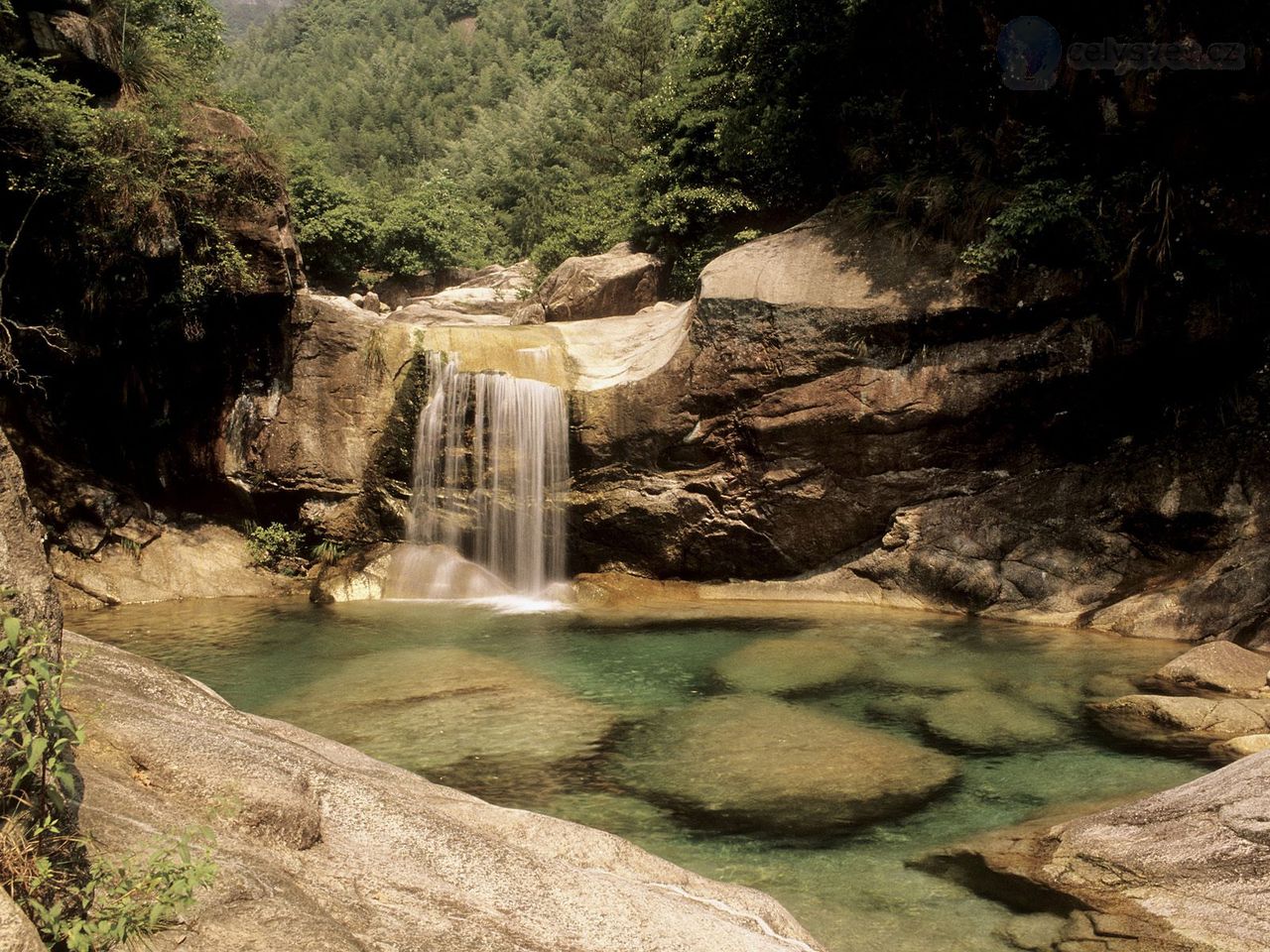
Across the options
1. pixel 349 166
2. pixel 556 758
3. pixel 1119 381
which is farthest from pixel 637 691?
pixel 349 166

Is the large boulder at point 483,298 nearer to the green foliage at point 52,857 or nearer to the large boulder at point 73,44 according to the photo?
the large boulder at point 73,44

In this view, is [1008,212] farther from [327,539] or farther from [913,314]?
[327,539]

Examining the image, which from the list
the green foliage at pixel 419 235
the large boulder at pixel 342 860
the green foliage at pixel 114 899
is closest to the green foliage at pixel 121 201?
the large boulder at pixel 342 860

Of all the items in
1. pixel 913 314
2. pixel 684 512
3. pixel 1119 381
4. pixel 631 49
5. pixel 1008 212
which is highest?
pixel 631 49

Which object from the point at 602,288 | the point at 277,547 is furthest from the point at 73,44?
the point at 602,288

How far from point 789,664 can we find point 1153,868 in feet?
19.3

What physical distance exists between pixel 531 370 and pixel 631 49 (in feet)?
77.8

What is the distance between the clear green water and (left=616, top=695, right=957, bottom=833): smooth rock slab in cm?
12

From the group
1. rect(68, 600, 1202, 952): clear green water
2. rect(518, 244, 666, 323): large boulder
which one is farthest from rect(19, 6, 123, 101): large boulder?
rect(518, 244, 666, 323): large boulder

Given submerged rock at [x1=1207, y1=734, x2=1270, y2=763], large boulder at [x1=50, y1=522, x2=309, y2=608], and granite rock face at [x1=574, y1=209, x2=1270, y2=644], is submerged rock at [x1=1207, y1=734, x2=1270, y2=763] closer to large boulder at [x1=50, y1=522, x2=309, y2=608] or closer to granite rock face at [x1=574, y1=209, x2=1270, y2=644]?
granite rock face at [x1=574, y1=209, x2=1270, y2=644]

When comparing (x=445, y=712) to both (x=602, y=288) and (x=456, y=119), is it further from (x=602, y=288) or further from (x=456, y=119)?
(x=456, y=119)

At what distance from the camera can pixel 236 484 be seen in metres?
17.0

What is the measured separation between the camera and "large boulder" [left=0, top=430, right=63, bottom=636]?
10.7 ft

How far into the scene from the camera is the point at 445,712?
9.65 metres
